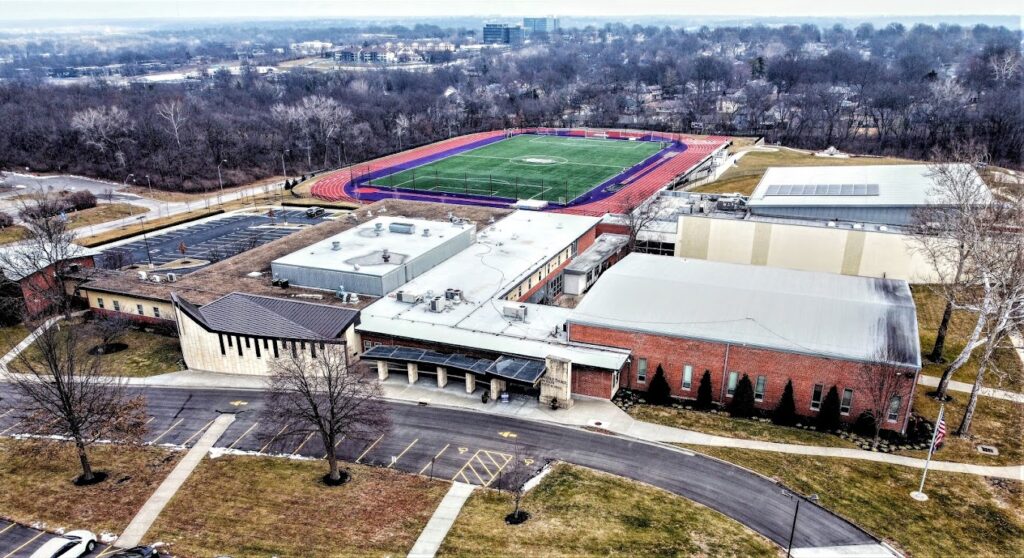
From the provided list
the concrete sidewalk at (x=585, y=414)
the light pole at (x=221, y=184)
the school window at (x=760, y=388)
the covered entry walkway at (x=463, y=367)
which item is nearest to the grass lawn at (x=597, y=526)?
the concrete sidewalk at (x=585, y=414)

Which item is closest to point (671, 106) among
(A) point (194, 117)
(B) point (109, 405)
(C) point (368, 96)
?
(C) point (368, 96)

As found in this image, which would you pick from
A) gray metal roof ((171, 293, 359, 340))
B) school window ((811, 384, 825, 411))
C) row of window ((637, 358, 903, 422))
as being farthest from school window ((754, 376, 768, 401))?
gray metal roof ((171, 293, 359, 340))

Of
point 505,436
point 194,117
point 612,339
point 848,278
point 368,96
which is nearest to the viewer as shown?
point 505,436

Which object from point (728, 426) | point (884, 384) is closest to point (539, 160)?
point (728, 426)

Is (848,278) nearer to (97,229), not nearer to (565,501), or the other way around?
(565,501)

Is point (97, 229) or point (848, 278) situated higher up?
point (848, 278)

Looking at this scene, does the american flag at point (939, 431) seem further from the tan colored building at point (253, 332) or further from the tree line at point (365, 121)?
the tree line at point (365, 121)

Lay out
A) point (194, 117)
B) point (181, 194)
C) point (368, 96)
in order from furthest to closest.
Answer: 1. point (368, 96)
2. point (194, 117)
3. point (181, 194)
